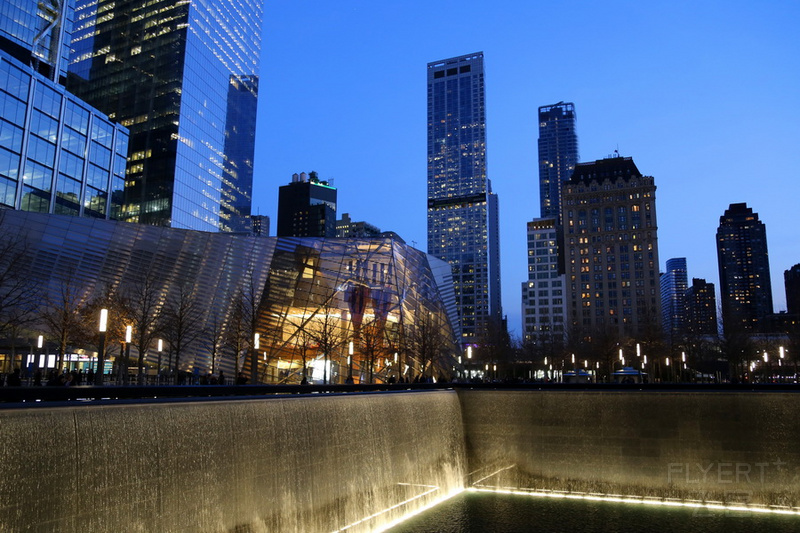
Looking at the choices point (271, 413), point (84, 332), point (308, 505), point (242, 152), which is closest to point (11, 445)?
point (271, 413)

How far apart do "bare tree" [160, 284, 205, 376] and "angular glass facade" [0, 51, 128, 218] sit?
1422 inches

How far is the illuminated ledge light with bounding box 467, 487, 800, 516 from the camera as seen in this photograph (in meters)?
21.6

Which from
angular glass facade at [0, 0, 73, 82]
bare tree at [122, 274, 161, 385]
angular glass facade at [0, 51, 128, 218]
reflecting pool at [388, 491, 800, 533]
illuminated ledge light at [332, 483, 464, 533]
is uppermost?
angular glass facade at [0, 0, 73, 82]

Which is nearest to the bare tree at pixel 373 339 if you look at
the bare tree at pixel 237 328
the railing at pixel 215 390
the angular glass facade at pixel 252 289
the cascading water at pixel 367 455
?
the angular glass facade at pixel 252 289

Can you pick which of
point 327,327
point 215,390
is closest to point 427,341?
point 327,327

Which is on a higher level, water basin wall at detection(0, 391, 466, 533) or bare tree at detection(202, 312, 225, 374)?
bare tree at detection(202, 312, 225, 374)

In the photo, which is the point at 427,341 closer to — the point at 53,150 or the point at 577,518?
the point at 577,518

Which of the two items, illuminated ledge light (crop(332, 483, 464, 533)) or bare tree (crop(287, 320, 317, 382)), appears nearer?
illuminated ledge light (crop(332, 483, 464, 533))

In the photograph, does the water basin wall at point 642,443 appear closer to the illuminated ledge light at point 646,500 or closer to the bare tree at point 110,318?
the illuminated ledge light at point 646,500

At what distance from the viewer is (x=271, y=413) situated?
Result: 14.6 metres

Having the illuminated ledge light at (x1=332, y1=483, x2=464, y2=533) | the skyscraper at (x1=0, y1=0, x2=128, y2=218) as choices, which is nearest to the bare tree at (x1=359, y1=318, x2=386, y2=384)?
the illuminated ledge light at (x1=332, y1=483, x2=464, y2=533)

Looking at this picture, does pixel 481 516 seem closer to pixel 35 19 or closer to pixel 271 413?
pixel 271 413

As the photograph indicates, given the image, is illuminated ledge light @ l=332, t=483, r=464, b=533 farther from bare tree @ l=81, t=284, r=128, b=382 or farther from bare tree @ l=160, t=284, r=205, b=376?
bare tree @ l=81, t=284, r=128, b=382

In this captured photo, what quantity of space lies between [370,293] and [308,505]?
132 feet
